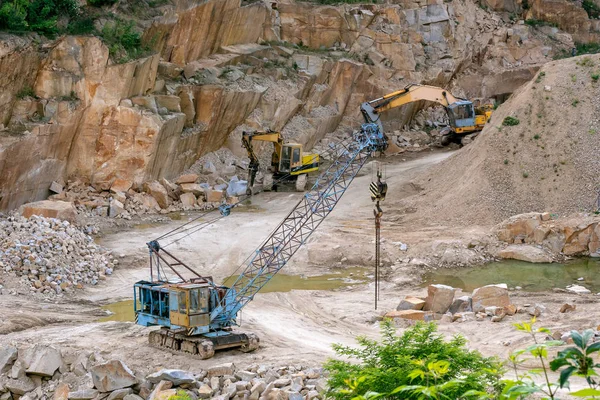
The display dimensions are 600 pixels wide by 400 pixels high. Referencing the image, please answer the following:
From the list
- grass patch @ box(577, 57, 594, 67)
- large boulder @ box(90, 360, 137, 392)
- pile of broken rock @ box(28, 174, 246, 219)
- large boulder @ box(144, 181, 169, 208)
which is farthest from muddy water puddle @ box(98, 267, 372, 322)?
grass patch @ box(577, 57, 594, 67)

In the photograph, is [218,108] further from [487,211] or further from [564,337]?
[564,337]

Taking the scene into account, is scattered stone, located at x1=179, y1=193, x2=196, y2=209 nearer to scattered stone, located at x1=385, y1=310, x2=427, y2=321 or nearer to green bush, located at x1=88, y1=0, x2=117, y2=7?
green bush, located at x1=88, y1=0, x2=117, y2=7

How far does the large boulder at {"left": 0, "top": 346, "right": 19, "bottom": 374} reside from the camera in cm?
1827

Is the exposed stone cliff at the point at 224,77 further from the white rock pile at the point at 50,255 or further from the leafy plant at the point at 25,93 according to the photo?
the white rock pile at the point at 50,255

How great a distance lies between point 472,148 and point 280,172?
303 inches

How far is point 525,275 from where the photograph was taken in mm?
27672

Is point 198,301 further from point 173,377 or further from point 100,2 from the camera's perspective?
point 100,2

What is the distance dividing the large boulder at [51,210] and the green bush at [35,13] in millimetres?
7394

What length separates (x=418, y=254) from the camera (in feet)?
96.8

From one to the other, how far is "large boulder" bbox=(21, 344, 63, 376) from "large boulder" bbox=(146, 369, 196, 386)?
6.74 feet

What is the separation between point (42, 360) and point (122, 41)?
20.7 metres

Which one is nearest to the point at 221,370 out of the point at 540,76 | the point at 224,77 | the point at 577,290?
the point at 577,290

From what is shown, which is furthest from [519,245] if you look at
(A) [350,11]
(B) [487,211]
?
(A) [350,11]

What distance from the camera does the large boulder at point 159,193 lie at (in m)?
35.4
